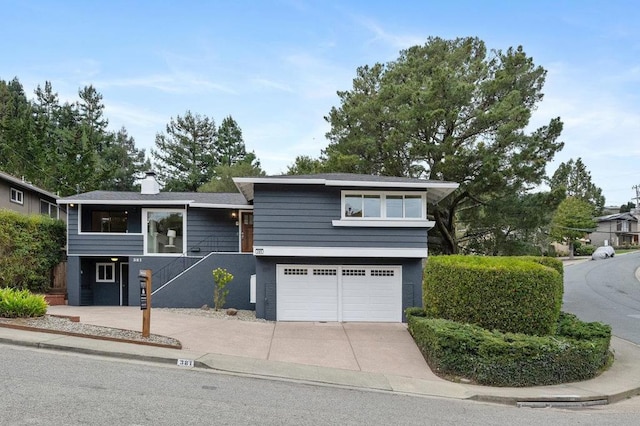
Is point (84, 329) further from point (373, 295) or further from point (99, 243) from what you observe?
point (373, 295)

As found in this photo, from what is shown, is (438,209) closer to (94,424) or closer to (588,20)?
(588,20)

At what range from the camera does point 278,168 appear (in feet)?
148

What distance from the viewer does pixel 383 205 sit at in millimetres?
14594

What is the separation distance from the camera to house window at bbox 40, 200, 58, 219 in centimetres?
2561

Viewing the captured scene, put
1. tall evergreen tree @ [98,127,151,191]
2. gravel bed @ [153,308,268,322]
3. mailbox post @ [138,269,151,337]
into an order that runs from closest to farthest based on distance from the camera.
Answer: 1. mailbox post @ [138,269,151,337]
2. gravel bed @ [153,308,268,322]
3. tall evergreen tree @ [98,127,151,191]

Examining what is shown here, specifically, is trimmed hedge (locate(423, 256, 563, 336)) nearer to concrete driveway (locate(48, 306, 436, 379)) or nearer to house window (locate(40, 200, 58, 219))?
concrete driveway (locate(48, 306, 436, 379))

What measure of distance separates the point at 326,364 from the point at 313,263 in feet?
18.0

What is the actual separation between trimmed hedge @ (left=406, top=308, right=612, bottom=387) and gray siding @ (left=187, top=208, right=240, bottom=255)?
10.6 m

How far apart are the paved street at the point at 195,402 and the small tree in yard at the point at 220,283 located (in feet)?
22.7

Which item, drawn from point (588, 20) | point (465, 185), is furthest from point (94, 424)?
point (465, 185)

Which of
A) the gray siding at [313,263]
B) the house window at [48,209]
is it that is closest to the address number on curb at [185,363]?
the gray siding at [313,263]

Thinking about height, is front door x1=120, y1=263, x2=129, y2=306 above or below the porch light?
below

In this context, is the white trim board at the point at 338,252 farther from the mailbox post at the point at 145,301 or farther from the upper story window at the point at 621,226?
the upper story window at the point at 621,226

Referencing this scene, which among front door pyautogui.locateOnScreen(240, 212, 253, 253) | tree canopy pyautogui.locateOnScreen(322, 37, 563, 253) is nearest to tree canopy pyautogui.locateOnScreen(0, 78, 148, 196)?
front door pyautogui.locateOnScreen(240, 212, 253, 253)
